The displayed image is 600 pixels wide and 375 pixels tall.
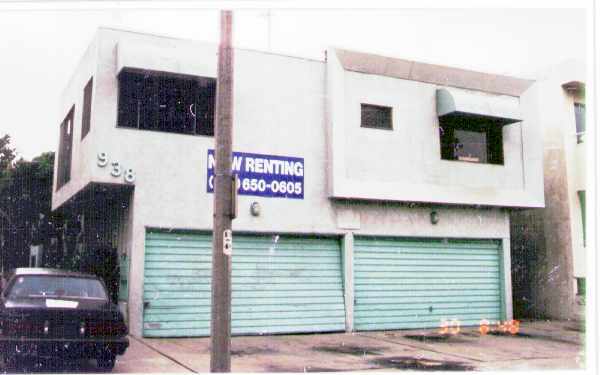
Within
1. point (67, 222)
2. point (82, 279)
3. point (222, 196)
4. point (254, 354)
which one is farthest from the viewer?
point (67, 222)

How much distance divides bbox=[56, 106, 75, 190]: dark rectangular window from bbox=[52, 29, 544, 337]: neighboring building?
5.1 inches

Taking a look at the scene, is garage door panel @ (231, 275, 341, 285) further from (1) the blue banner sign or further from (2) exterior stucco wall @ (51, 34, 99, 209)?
(2) exterior stucco wall @ (51, 34, 99, 209)

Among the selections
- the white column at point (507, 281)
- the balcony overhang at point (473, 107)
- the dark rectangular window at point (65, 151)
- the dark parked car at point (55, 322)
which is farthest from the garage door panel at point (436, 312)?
the dark rectangular window at point (65, 151)

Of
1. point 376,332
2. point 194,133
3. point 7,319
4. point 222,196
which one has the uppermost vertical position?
point 194,133

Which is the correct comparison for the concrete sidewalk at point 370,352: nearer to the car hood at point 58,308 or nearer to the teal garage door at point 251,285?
the teal garage door at point 251,285

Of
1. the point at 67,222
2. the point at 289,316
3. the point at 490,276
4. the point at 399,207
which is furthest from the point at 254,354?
the point at 67,222

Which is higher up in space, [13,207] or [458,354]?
[13,207]

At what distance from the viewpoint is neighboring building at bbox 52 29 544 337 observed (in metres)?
11.6

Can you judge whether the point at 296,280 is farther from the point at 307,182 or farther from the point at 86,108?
the point at 86,108

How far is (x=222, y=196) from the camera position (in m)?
6.63

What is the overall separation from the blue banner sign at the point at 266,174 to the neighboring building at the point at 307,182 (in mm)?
30

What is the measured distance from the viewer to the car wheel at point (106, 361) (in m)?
7.70

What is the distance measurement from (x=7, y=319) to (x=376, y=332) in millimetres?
8001

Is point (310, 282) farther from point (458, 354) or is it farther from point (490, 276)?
point (490, 276)
